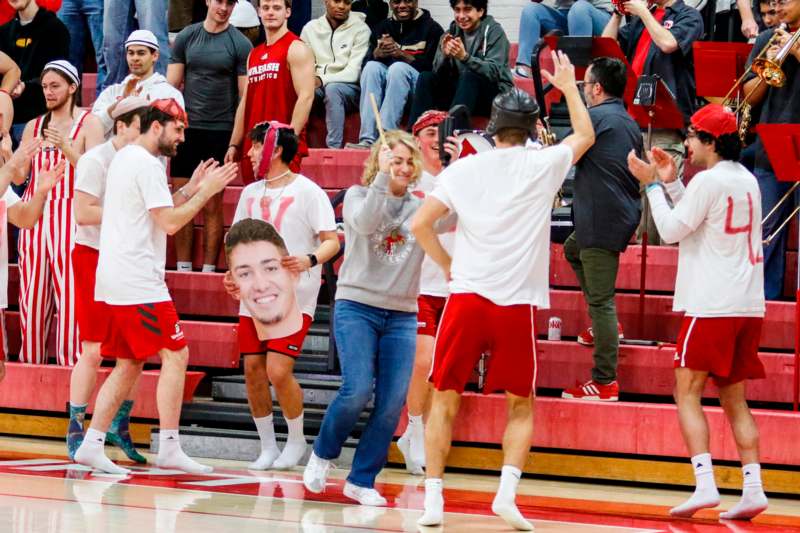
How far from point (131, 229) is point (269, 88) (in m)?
2.32

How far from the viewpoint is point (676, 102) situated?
28.9ft

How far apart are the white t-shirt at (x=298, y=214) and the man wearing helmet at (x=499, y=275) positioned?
174cm

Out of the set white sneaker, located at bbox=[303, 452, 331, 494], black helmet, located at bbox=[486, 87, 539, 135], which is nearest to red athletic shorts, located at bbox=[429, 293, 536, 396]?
black helmet, located at bbox=[486, 87, 539, 135]

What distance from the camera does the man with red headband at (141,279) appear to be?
23.0 ft

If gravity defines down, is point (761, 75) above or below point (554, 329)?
above

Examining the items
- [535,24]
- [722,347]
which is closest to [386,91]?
[535,24]

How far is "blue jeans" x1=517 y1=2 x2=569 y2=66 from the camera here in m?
10.7

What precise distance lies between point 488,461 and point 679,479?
3.44 ft

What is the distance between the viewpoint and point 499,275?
221 inches

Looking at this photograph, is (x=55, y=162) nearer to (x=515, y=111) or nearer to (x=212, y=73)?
(x=212, y=73)

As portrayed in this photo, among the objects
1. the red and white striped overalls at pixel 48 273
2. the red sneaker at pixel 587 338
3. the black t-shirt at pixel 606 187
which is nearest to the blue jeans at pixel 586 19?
the black t-shirt at pixel 606 187

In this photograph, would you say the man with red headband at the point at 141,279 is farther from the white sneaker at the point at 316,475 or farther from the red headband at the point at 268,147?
the white sneaker at the point at 316,475

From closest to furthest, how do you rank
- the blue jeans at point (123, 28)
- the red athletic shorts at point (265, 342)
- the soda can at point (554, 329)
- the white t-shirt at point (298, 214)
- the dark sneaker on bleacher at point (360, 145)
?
the red athletic shorts at point (265, 342) < the white t-shirt at point (298, 214) < the soda can at point (554, 329) < the dark sneaker on bleacher at point (360, 145) < the blue jeans at point (123, 28)

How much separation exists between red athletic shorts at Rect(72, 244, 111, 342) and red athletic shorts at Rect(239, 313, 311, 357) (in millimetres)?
764
